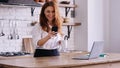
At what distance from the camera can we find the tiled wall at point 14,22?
418 centimetres

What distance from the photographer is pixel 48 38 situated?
296 centimetres

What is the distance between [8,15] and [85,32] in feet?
4.83

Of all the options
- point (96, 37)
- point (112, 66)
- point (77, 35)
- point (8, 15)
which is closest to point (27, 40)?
point (8, 15)

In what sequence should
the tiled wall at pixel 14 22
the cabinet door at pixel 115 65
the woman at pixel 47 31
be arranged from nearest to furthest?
the cabinet door at pixel 115 65 → the woman at pixel 47 31 → the tiled wall at pixel 14 22

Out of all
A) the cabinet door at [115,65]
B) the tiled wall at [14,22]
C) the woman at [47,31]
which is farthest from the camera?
the tiled wall at [14,22]

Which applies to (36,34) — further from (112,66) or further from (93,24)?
(93,24)

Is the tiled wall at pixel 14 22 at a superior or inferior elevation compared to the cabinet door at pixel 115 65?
superior

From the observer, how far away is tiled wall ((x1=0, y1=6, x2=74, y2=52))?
4176mm

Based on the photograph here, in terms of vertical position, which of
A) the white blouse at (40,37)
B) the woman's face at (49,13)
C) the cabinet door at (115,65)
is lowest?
the cabinet door at (115,65)

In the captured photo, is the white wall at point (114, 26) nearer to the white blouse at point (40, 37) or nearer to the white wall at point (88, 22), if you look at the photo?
the white wall at point (88, 22)

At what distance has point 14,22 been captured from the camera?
4.26 meters

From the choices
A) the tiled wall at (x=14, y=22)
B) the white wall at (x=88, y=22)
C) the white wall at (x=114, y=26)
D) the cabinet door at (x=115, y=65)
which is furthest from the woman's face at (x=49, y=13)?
the white wall at (x=114, y=26)

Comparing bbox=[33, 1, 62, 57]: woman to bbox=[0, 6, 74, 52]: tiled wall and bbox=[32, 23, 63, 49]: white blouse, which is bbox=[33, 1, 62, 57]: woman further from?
bbox=[0, 6, 74, 52]: tiled wall

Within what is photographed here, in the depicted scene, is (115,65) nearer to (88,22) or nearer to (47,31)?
(47,31)
